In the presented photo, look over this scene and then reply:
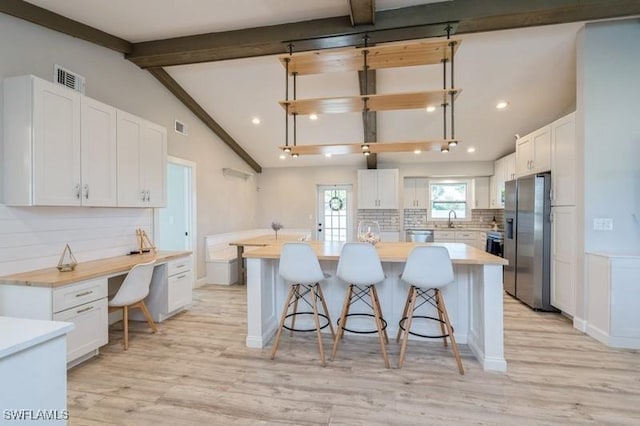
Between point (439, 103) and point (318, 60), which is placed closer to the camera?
point (318, 60)

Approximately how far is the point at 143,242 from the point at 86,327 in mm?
1395

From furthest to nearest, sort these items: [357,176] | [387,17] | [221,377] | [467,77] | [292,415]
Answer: [357,176] → [467,77] → [387,17] → [221,377] → [292,415]

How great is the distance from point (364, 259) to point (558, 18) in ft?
9.62

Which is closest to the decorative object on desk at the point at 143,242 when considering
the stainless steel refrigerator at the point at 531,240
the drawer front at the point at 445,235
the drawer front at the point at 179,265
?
the drawer front at the point at 179,265

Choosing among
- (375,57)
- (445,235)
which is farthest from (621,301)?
(445,235)

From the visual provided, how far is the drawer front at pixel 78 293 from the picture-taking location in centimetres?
229

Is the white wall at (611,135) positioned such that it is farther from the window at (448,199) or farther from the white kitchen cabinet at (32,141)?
the white kitchen cabinet at (32,141)

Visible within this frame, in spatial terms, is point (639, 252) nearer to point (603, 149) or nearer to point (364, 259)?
point (603, 149)

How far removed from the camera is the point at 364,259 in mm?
2490

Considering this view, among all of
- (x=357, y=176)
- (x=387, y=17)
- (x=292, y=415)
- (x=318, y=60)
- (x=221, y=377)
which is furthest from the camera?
(x=357, y=176)

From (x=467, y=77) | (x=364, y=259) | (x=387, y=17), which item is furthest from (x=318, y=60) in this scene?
(x=467, y=77)

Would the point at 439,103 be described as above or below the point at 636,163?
above

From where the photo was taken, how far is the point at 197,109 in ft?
16.0

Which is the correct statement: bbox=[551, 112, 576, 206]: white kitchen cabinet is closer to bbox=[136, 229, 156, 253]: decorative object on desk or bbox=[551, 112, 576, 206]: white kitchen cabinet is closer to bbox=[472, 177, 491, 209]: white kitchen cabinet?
bbox=[472, 177, 491, 209]: white kitchen cabinet
